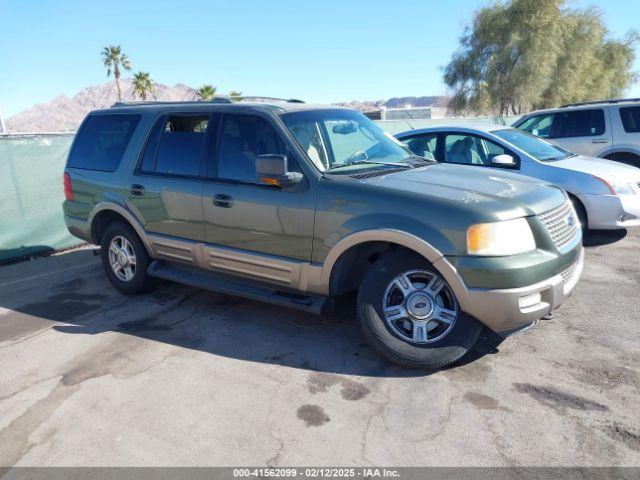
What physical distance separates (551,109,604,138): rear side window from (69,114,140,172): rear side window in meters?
7.55

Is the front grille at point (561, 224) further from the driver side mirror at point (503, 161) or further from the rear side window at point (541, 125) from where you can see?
the rear side window at point (541, 125)

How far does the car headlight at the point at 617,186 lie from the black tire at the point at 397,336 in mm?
4042

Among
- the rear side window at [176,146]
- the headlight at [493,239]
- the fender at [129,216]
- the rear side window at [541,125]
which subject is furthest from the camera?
the rear side window at [541,125]

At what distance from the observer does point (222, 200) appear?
437 centimetres

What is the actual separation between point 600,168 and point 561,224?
3623mm

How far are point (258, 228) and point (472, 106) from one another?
115ft

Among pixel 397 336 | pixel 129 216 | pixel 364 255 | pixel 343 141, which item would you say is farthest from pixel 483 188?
pixel 129 216

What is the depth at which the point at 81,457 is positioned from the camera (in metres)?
2.85

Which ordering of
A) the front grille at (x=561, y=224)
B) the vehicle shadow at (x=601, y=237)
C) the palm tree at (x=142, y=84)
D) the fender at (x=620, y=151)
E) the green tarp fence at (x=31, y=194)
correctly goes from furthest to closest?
the palm tree at (x=142, y=84)
the fender at (x=620, y=151)
the green tarp fence at (x=31, y=194)
the vehicle shadow at (x=601, y=237)
the front grille at (x=561, y=224)

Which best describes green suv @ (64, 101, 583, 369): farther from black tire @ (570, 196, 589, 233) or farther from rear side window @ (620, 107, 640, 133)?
rear side window @ (620, 107, 640, 133)

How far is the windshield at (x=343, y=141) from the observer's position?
416 cm

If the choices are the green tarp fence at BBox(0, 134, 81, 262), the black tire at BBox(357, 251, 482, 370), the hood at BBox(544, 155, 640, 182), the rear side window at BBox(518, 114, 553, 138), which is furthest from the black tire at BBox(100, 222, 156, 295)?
the rear side window at BBox(518, 114, 553, 138)

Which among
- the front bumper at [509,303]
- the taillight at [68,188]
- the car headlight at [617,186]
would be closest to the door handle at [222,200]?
the front bumper at [509,303]

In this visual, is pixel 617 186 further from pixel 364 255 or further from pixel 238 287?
pixel 238 287
